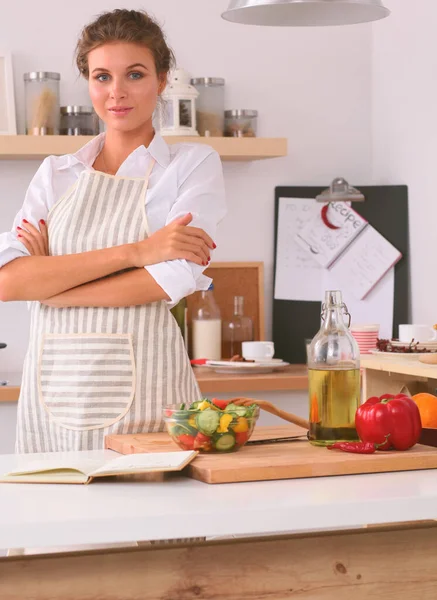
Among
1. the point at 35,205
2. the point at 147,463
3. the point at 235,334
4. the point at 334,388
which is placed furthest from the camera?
the point at 235,334

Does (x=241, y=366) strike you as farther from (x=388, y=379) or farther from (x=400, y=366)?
(x=400, y=366)

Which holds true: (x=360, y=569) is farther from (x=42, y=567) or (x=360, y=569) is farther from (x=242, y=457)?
(x=42, y=567)

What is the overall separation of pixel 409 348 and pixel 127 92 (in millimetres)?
1254

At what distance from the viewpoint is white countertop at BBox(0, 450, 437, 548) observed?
46.5 inches

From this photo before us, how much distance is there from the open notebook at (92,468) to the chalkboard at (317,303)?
93.1 inches

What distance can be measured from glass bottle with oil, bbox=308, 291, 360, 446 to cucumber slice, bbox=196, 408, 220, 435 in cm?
20

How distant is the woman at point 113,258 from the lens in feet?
6.61

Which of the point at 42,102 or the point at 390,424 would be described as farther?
the point at 42,102

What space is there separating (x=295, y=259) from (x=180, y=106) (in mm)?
758

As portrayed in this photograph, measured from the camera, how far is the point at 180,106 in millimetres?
3604

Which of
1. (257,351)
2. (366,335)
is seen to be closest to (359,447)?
(366,335)

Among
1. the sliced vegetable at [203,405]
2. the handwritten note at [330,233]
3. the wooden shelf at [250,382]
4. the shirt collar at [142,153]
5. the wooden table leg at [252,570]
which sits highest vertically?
the shirt collar at [142,153]

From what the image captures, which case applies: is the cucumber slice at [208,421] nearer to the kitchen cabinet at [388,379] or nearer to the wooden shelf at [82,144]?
the kitchen cabinet at [388,379]

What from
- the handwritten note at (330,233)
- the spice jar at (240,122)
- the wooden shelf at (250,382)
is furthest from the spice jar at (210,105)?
the wooden shelf at (250,382)
